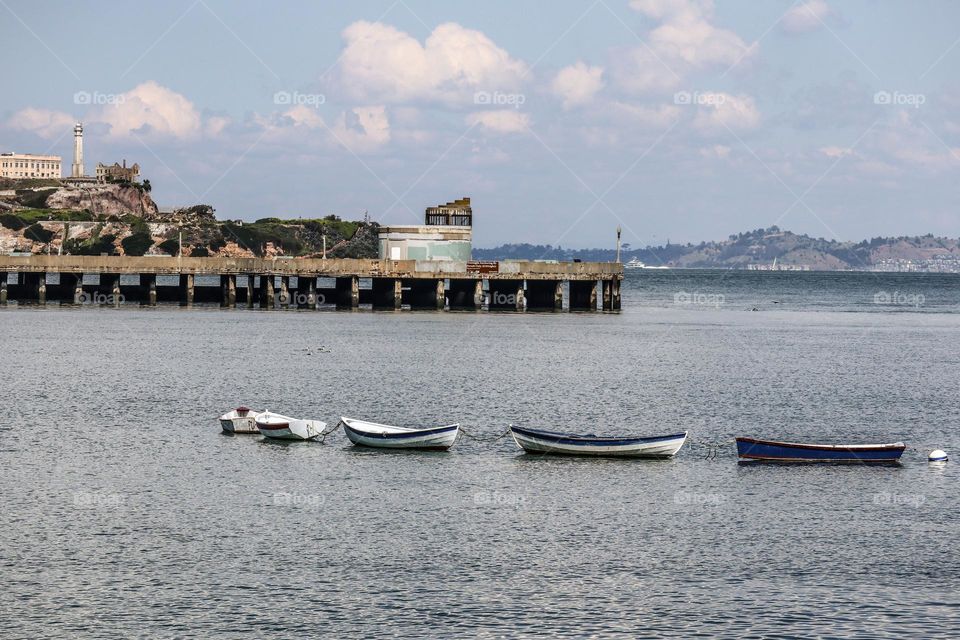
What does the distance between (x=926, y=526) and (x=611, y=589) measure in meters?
12.3

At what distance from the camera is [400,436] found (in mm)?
48969

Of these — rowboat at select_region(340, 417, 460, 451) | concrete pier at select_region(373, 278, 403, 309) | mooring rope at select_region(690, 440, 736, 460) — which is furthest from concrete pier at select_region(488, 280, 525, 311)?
rowboat at select_region(340, 417, 460, 451)

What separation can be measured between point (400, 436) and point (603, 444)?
8.09m

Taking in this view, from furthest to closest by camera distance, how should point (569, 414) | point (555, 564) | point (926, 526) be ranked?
1. point (569, 414)
2. point (926, 526)
3. point (555, 564)

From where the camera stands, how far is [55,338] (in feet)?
320

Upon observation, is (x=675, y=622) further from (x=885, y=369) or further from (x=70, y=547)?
(x=885, y=369)

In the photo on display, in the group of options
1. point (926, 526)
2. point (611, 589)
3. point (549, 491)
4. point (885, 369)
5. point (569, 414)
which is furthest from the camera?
point (885, 369)

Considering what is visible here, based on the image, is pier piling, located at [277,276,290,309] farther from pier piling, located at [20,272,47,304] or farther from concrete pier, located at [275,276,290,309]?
pier piling, located at [20,272,47,304]

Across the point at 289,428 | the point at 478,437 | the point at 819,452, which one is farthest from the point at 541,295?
the point at 819,452

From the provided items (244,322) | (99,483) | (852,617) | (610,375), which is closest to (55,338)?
(244,322)

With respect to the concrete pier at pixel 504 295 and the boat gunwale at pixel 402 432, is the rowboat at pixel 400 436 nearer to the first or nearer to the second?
the boat gunwale at pixel 402 432

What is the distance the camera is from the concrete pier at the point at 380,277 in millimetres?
128875

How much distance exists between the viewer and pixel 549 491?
41.5 metres

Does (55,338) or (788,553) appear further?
(55,338)
